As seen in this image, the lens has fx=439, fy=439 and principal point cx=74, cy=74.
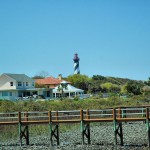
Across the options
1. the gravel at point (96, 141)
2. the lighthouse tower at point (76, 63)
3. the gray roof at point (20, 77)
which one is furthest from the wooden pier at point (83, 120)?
the lighthouse tower at point (76, 63)

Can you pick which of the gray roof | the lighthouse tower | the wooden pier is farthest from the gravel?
the lighthouse tower

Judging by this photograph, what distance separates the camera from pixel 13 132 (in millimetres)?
35844

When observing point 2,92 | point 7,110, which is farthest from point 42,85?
point 7,110

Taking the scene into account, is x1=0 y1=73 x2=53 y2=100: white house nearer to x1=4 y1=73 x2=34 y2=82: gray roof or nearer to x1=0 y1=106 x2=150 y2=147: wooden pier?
x1=4 y1=73 x2=34 y2=82: gray roof

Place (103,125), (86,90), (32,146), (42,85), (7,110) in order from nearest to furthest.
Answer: (32,146) → (103,125) → (7,110) → (42,85) → (86,90)

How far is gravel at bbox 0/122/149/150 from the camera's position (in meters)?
27.5

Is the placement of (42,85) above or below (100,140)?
above

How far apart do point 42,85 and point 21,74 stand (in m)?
14.9

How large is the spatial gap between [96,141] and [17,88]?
48461 millimetres

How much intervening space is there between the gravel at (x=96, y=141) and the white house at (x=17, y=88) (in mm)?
39881

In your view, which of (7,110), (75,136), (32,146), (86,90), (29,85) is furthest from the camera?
(86,90)

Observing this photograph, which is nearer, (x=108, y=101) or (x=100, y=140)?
(x=100, y=140)

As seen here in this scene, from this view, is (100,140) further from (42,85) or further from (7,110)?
(42,85)

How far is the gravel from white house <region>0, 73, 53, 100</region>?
3988 cm
